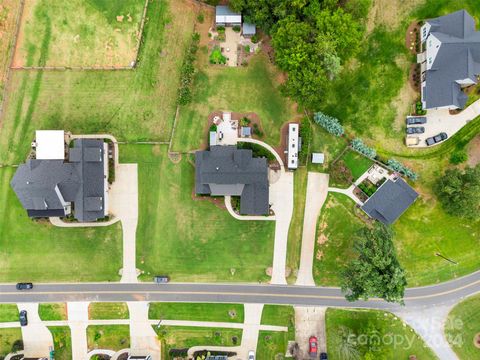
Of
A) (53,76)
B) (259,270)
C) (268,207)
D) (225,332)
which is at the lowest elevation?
(225,332)

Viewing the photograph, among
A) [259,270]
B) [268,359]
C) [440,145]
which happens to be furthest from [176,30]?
[268,359]

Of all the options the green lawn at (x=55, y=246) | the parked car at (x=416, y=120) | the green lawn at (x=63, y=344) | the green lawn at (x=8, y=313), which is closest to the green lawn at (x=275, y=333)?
the green lawn at (x=55, y=246)

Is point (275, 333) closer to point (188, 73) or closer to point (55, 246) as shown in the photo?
point (55, 246)

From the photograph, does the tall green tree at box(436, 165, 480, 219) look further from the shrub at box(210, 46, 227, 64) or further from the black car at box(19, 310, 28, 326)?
the black car at box(19, 310, 28, 326)

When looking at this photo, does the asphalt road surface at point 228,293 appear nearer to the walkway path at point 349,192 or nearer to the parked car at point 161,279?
the parked car at point 161,279

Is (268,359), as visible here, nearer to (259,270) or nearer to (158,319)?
(259,270)

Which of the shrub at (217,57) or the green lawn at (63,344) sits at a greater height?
the shrub at (217,57)
